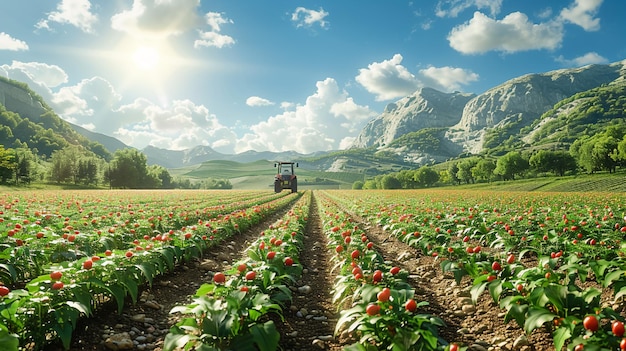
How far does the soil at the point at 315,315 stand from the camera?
193 inches

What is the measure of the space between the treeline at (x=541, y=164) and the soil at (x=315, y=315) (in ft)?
312

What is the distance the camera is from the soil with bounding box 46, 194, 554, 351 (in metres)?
4.89

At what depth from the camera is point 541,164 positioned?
101 metres

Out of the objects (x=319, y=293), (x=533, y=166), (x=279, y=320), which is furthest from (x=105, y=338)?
(x=533, y=166)

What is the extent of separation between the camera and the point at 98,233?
9016mm

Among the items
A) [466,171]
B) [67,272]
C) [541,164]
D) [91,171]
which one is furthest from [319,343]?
[466,171]

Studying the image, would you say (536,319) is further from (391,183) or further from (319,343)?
(391,183)

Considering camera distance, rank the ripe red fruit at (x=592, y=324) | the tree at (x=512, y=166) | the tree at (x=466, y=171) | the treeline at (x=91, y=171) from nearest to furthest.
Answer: the ripe red fruit at (x=592, y=324), the treeline at (x=91, y=171), the tree at (x=512, y=166), the tree at (x=466, y=171)

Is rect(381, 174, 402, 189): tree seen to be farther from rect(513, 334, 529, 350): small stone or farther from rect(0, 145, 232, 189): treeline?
rect(513, 334, 529, 350): small stone

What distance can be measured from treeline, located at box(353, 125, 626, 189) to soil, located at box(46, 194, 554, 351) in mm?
95176

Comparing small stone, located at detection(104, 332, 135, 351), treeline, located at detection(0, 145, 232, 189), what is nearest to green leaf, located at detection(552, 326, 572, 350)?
small stone, located at detection(104, 332, 135, 351)

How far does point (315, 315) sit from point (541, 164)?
4619 inches

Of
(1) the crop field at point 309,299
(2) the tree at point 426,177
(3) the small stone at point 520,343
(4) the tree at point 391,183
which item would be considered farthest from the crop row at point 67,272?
(4) the tree at point 391,183

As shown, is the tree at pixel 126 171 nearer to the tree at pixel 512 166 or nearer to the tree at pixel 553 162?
the tree at pixel 512 166
